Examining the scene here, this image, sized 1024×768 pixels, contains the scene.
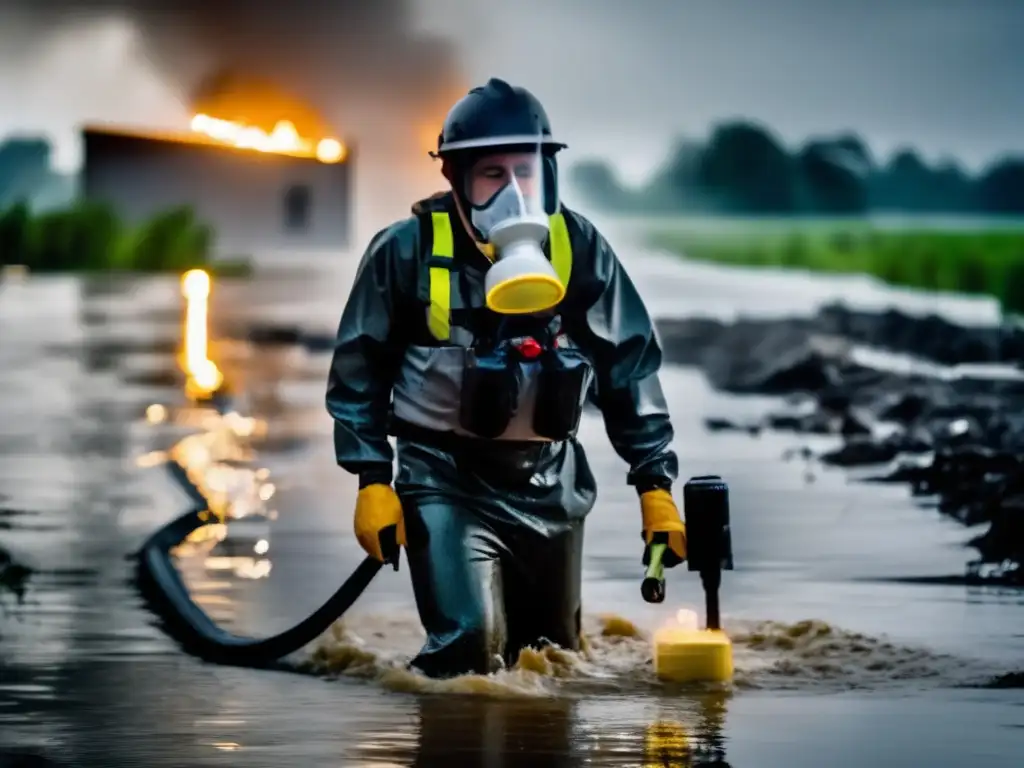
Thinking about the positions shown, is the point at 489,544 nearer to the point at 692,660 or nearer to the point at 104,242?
the point at 692,660

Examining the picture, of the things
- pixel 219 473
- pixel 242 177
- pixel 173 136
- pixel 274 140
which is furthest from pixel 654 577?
pixel 242 177

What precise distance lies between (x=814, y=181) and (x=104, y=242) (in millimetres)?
8657

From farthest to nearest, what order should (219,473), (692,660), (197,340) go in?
(197,340) → (219,473) → (692,660)

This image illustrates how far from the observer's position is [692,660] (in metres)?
7.66

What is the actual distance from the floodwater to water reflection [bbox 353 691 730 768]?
1 centimetres

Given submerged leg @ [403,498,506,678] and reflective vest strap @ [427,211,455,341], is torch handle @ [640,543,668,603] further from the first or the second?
reflective vest strap @ [427,211,455,341]

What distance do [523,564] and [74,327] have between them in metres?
18.1

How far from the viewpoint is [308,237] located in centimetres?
3027

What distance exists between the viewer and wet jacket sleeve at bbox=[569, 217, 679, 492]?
7445 mm

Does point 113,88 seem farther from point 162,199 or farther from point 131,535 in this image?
point 131,535

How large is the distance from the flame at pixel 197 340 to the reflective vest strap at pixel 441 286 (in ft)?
34.1

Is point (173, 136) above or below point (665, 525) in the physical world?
above

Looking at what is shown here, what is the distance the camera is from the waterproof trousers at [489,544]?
23.9 ft

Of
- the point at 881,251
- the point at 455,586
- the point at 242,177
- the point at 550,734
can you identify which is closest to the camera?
the point at 550,734
